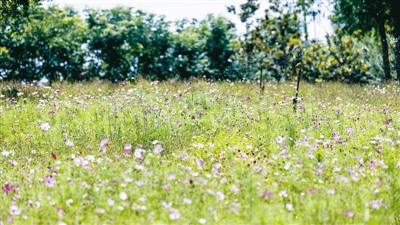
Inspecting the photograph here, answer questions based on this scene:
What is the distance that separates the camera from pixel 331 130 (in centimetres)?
752

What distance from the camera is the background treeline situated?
2202 cm

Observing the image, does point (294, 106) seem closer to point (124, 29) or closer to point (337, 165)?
point (337, 165)

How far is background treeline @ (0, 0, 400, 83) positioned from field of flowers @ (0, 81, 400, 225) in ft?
40.0

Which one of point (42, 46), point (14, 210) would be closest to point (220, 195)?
point (14, 210)

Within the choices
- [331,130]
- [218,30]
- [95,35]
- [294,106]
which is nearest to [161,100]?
[294,106]

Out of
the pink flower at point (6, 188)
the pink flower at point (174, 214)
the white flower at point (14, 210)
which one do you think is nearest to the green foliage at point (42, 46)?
the pink flower at point (6, 188)

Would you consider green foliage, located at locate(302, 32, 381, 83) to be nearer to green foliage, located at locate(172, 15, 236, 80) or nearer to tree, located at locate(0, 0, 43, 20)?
green foliage, located at locate(172, 15, 236, 80)

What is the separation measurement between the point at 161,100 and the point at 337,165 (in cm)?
542

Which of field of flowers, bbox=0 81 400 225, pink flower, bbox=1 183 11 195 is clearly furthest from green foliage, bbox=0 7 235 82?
pink flower, bbox=1 183 11 195

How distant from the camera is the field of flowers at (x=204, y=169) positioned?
418cm

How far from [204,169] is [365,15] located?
16578 mm

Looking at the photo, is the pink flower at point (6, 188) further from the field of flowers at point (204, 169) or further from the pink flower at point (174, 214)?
the pink flower at point (174, 214)

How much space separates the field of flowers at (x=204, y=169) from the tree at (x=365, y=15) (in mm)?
11270

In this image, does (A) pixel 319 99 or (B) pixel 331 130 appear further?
(A) pixel 319 99
